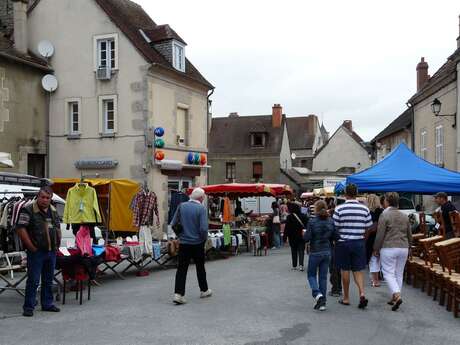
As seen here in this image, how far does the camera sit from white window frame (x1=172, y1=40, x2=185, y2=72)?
25.0 m

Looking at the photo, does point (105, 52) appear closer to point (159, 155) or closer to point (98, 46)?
point (98, 46)

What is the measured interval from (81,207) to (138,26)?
14836mm

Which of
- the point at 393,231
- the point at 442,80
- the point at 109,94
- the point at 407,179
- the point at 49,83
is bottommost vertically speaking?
the point at 393,231

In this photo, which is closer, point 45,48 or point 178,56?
point 45,48

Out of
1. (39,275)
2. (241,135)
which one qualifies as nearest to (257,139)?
(241,135)

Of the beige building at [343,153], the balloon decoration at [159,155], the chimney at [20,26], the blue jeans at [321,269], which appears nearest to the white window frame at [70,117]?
the chimney at [20,26]

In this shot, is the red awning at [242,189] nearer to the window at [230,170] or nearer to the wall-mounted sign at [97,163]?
the wall-mounted sign at [97,163]

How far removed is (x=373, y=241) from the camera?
1146 centimetres

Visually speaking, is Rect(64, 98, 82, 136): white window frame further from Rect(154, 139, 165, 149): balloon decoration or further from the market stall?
the market stall

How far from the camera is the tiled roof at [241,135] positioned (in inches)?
2063

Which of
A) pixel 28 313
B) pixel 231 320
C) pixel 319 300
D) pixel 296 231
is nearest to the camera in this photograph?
pixel 231 320

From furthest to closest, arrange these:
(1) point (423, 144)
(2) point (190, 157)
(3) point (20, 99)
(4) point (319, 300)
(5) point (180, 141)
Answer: (1) point (423, 144)
(2) point (190, 157)
(5) point (180, 141)
(3) point (20, 99)
(4) point (319, 300)

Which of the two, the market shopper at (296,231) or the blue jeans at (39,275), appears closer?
the blue jeans at (39,275)

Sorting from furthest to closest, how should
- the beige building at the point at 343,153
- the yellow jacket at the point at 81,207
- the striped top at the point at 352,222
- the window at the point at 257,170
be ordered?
1. the beige building at the point at 343,153
2. the window at the point at 257,170
3. the yellow jacket at the point at 81,207
4. the striped top at the point at 352,222
